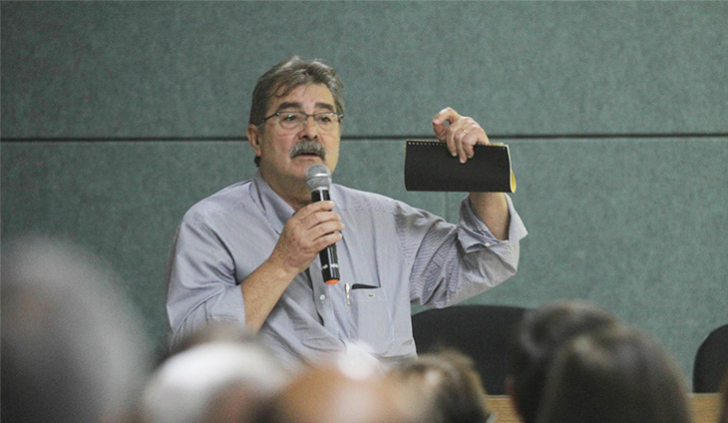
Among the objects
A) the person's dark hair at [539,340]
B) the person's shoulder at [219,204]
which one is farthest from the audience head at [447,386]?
the person's shoulder at [219,204]

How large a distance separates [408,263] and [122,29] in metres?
1.37

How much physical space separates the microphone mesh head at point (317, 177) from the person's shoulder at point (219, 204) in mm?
192

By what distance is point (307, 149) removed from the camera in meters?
1.78

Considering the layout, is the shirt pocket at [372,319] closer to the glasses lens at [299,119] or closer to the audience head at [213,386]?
the glasses lens at [299,119]

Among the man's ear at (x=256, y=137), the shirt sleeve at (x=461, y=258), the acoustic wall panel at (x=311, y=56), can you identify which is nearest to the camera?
the shirt sleeve at (x=461, y=258)

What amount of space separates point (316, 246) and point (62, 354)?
1.27 m

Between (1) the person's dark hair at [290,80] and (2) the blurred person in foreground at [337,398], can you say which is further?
(1) the person's dark hair at [290,80]

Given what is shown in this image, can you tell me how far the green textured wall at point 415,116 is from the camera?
8.76ft

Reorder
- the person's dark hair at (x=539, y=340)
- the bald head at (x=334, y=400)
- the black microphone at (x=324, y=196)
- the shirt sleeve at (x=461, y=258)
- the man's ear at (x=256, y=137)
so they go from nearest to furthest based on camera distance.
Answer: the bald head at (x=334, y=400)
the person's dark hair at (x=539, y=340)
the black microphone at (x=324, y=196)
the shirt sleeve at (x=461, y=258)
the man's ear at (x=256, y=137)

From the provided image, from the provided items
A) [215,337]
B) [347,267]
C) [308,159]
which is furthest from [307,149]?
[215,337]

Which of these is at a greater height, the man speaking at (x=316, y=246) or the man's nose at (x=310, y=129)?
the man's nose at (x=310, y=129)

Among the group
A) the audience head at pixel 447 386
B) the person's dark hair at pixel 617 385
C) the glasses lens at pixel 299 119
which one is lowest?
the audience head at pixel 447 386

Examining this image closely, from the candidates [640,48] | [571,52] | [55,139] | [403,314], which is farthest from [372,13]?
[403,314]

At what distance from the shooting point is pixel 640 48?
2699mm
